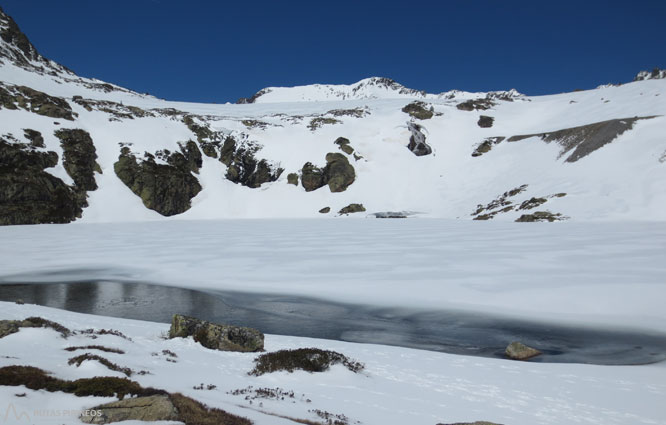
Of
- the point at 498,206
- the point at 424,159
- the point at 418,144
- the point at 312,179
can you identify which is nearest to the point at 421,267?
the point at 498,206

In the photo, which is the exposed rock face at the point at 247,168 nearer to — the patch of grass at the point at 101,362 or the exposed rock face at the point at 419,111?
the exposed rock face at the point at 419,111

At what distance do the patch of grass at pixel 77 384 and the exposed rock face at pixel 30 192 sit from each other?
5374 centimetres

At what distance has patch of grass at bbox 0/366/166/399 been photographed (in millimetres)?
5895

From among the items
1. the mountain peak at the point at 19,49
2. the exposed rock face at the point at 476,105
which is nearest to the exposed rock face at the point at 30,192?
the mountain peak at the point at 19,49

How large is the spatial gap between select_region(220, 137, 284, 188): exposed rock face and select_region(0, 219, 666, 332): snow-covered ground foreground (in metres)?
40.0

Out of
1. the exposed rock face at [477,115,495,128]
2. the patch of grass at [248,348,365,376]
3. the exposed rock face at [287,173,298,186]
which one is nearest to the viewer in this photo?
the patch of grass at [248,348,365,376]

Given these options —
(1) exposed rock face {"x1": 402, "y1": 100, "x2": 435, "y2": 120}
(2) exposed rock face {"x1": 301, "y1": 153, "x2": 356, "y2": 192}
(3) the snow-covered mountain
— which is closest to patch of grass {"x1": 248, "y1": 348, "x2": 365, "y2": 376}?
(3) the snow-covered mountain

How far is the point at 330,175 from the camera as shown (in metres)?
71.0

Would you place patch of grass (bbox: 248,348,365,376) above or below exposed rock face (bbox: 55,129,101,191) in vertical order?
below

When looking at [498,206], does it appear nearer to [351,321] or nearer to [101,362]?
[351,321]

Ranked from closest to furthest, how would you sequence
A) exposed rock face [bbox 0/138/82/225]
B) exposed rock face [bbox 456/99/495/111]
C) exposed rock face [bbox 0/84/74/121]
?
exposed rock face [bbox 0/138/82/225] < exposed rock face [bbox 0/84/74/121] < exposed rock face [bbox 456/99/495/111]

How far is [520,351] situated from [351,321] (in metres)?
5.30

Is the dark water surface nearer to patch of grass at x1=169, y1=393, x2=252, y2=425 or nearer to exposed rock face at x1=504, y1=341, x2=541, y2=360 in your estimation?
exposed rock face at x1=504, y1=341, x2=541, y2=360

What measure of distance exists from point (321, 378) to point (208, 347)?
12.1ft
